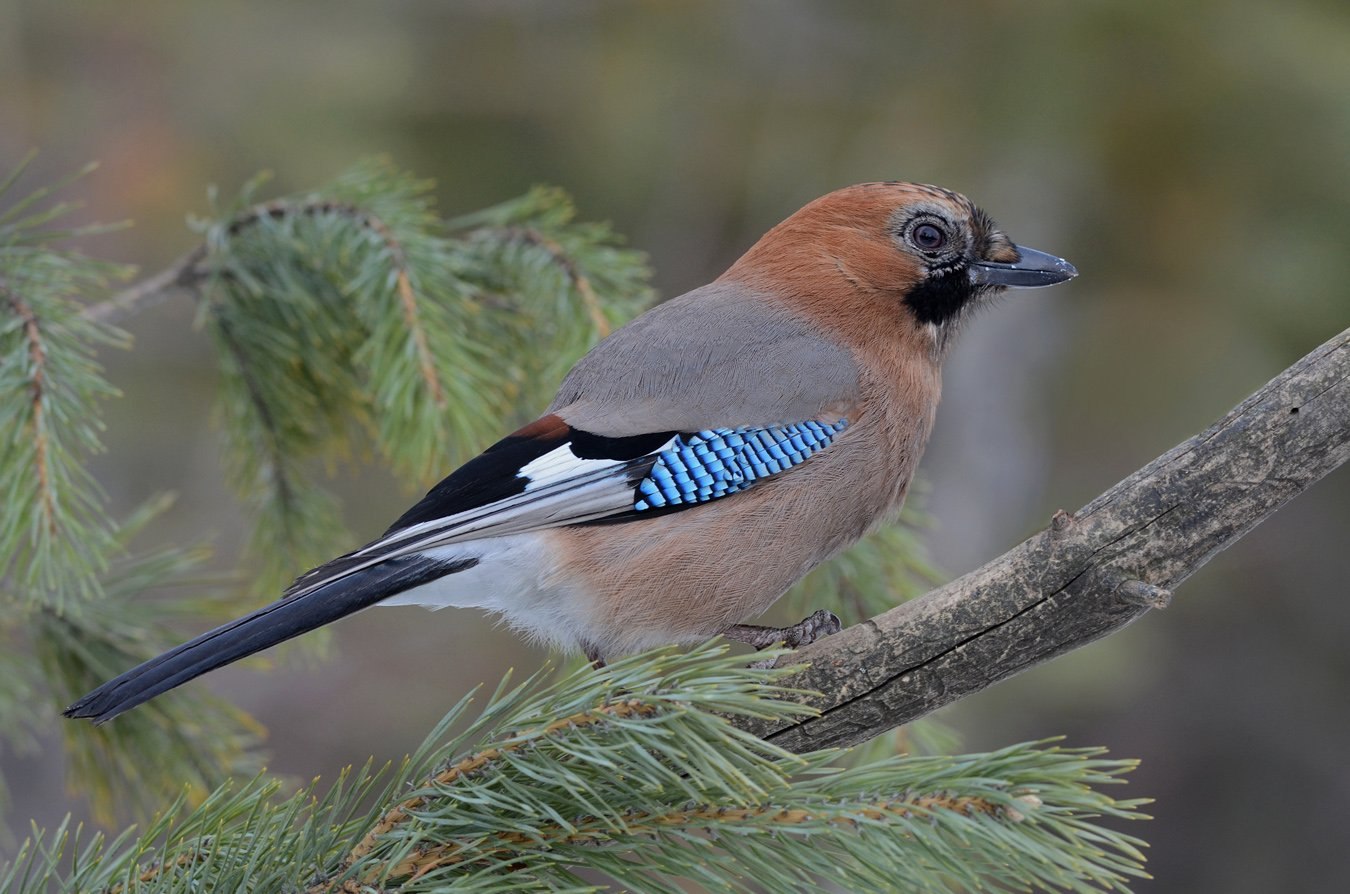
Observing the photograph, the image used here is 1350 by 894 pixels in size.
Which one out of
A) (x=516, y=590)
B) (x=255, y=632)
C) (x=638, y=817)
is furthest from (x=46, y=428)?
(x=638, y=817)

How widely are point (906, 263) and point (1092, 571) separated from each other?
42.6 inches

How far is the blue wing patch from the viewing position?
2.18 metres

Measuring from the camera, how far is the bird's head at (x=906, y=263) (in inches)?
100

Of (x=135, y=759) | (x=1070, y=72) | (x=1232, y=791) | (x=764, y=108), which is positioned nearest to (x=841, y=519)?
(x=135, y=759)

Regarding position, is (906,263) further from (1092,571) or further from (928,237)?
(1092,571)

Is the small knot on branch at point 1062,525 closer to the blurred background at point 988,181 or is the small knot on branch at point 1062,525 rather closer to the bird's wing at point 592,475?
the bird's wing at point 592,475

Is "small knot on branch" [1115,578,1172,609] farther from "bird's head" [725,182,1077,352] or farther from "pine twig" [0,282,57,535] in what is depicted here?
"pine twig" [0,282,57,535]

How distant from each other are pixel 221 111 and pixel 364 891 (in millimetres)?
4243

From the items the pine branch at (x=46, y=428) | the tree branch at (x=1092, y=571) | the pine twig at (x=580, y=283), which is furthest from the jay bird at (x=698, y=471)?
the pine branch at (x=46, y=428)

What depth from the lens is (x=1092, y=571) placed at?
1.61 metres

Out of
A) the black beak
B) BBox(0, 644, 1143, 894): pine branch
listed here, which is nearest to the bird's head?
the black beak

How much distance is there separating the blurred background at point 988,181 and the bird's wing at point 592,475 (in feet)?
8.37

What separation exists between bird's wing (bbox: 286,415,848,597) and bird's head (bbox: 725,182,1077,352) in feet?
1.20

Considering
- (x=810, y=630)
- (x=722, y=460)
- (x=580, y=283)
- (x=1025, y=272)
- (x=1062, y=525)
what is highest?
(x=580, y=283)
